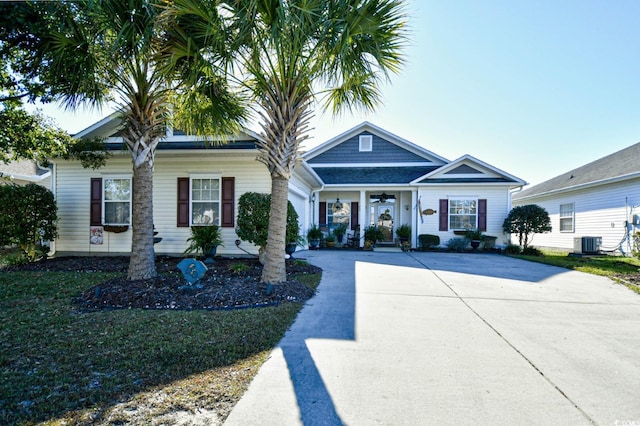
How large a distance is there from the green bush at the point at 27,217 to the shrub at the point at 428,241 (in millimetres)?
14190

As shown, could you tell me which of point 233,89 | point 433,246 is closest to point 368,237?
point 433,246

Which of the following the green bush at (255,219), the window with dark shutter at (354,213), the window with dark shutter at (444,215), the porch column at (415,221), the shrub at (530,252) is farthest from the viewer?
the window with dark shutter at (354,213)

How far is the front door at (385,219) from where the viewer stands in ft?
57.0

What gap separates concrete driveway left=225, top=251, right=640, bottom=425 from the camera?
2.39 metres

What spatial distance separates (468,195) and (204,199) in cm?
1176

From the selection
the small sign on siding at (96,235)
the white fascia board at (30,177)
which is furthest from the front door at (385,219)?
the white fascia board at (30,177)

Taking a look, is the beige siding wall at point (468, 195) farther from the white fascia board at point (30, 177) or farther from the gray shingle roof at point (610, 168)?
the white fascia board at point (30, 177)

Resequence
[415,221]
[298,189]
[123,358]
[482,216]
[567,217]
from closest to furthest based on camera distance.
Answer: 1. [123,358]
2. [298,189]
3. [482,216]
4. [415,221]
5. [567,217]

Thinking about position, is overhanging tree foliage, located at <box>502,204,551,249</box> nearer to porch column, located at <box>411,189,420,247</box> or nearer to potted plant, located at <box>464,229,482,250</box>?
potted plant, located at <box>464,229,482,250</box>

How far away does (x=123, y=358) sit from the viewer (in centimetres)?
319

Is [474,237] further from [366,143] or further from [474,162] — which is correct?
[366,143]

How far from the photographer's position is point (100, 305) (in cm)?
518

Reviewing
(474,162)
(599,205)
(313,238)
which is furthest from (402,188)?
(599,205)

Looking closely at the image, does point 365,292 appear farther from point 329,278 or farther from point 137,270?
Answer: point 137,270
